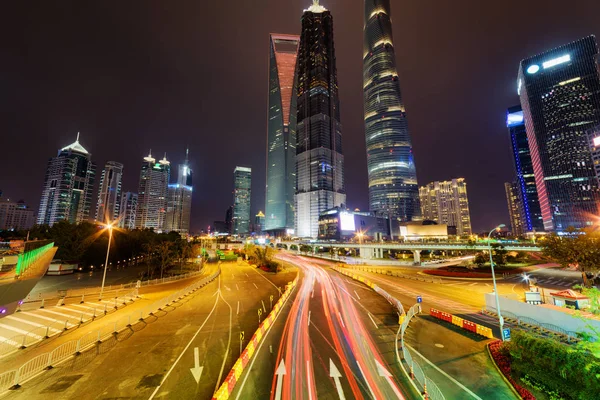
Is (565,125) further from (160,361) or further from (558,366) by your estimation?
(160,361)

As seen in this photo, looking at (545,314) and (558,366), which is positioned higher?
(558,366)

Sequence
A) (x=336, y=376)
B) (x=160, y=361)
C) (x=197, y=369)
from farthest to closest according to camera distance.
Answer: (x=160, y=361) < (x=197, y=369) < (x=336, y=376)

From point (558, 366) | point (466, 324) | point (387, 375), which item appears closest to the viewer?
point (558, 366)

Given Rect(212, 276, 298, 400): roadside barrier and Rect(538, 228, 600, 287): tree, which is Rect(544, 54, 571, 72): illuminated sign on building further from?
Rect(212, 276, 298, 400): roadside barrier

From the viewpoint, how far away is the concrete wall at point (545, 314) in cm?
1867

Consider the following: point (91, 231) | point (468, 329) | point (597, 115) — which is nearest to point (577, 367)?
point (468, 329)

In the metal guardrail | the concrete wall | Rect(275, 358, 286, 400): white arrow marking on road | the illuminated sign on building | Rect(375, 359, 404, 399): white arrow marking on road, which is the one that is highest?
the illuminated sign on building

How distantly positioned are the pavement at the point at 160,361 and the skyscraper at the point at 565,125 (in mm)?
200103

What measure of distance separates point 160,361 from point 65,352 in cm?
714

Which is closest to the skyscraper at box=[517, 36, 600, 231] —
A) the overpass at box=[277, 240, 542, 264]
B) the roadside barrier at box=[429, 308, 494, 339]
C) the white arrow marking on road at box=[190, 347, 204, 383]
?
the overpass at box=[277, 240, 542, 264]

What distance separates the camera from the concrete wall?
18.7m

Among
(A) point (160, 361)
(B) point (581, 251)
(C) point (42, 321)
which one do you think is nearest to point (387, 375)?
(A) point (160, 361)

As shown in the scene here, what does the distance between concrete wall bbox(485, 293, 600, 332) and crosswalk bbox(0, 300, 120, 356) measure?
138ft

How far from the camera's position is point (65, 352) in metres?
16.9
